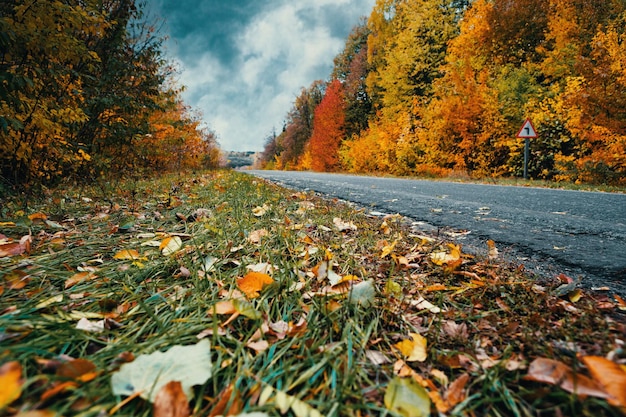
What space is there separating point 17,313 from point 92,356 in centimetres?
33

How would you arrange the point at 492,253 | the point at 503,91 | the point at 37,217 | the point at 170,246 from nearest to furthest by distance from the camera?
1. the point at 170,246
2. the point at 492,253
3. the point at 37,217
4. the point at 503,91

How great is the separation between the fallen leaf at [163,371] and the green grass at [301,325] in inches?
1.0

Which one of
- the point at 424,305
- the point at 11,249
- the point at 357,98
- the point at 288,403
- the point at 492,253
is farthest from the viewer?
the point at 357,98

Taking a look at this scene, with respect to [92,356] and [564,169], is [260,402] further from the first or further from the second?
[564,169]

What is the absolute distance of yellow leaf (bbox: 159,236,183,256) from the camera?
4.57 ft

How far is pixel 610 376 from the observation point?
599 mm

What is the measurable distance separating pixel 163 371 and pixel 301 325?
1.14 feet

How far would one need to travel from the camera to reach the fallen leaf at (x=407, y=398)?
581 mm

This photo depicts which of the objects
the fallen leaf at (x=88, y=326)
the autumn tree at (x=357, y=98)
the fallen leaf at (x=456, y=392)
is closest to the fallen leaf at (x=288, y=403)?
the fallen leaf at (x=456, y=392)

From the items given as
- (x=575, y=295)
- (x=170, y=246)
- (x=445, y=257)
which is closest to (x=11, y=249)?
(x=170, y=246)

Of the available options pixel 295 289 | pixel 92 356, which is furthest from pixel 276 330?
pixel 92 356

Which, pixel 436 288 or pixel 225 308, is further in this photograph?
pixel 436 288

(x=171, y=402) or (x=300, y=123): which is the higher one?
(x=300, y=123)

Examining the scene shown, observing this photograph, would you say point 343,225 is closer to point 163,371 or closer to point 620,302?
point 620,302
